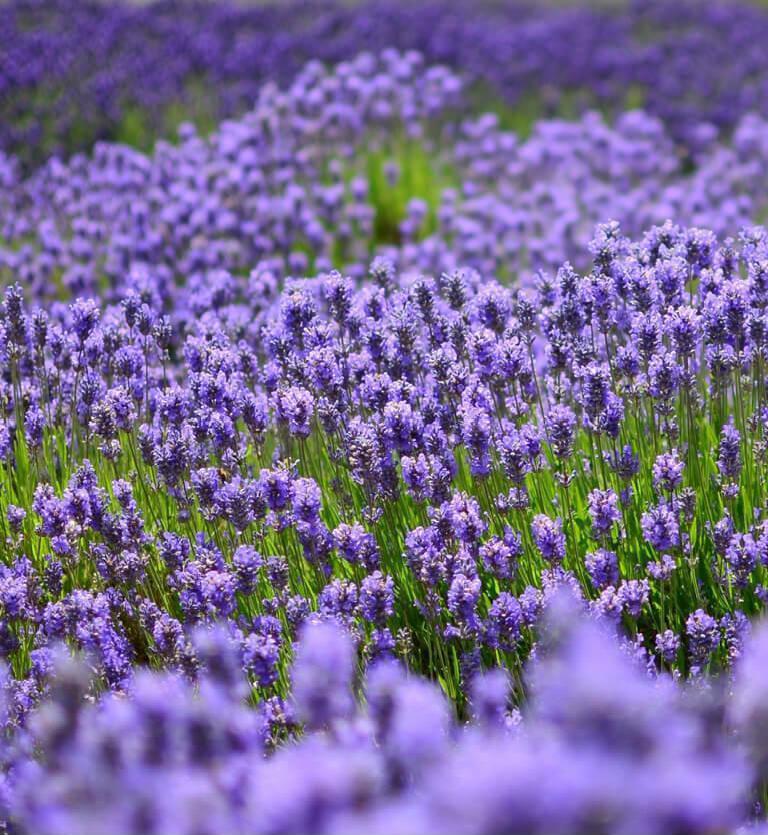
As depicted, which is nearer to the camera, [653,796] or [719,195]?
[653,796]

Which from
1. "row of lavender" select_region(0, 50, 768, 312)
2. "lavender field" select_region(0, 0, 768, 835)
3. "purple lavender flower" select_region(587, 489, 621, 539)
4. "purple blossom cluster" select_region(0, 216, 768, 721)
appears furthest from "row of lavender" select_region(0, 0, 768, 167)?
"purple lavender flower" select_region(587, 489, 621, 539)

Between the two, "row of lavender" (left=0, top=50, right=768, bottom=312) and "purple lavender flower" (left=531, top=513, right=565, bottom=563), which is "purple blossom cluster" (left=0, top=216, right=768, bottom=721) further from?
"row of lavender" (left=0, top=50, right=768, bottom=312)

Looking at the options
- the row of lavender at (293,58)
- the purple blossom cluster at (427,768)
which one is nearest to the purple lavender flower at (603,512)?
the purple blossom cluster at (427,768)

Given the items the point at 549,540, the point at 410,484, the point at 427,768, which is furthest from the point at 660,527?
the point at 427,768

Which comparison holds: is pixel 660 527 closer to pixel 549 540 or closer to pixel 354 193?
pixel 549 540

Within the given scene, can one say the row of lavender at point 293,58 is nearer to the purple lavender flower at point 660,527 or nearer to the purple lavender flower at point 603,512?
the purple lavender flower at point 603,512

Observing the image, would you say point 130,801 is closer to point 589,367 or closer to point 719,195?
point 589,367

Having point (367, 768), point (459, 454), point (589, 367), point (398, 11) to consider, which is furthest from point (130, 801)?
point (398, 11)
